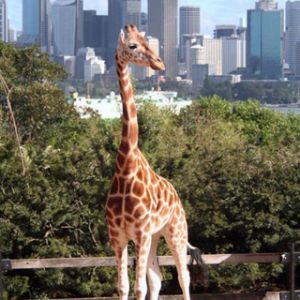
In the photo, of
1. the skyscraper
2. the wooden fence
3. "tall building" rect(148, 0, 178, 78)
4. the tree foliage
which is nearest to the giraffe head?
the wooden fence

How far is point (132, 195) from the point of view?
7.95 m

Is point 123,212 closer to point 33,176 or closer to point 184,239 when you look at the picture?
point 184,239

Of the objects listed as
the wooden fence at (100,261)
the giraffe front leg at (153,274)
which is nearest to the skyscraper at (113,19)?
the wooden fence at (100,261)

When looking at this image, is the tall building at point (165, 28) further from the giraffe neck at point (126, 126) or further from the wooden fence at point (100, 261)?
the giraffe neck at point (126, 126)

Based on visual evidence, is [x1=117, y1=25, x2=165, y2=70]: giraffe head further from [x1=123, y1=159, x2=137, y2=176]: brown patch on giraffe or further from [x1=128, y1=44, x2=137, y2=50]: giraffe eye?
[x1=123, y1=159, x2=137, y2=176]: brown patch on giraffe

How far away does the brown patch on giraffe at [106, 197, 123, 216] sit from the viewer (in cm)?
795

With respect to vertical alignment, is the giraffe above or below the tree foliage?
above

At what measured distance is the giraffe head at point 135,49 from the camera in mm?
7836

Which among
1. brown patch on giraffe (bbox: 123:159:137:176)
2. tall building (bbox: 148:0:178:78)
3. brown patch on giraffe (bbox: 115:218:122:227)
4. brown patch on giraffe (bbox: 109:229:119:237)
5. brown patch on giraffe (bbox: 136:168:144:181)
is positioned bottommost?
brown patch on giraffe (bbox: 109:229:119:237)

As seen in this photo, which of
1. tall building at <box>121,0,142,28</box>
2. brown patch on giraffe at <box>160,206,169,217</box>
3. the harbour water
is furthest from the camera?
tall building at <box>121,0,142,28</box>

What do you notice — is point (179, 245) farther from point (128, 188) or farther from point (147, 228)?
point (128, 188)

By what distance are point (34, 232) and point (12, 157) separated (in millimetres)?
1553

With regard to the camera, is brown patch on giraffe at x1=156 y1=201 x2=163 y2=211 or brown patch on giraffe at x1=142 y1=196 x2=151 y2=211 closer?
brown patch on giraffe at x1=142 y1=196 x2=151 y2=211

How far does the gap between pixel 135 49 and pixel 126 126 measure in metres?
0.67
